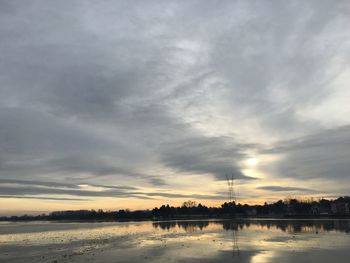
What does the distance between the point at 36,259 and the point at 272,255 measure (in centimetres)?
2324

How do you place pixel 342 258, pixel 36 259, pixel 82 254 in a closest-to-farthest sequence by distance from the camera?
pixel 342 258
pixel 36 259
pixel 82 254

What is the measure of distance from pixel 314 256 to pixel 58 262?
23459mm

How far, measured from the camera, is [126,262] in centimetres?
3162

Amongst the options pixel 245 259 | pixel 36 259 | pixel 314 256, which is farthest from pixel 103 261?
pixel 314 256

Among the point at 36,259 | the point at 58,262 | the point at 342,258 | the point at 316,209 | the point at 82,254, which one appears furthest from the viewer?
the point at 316,209

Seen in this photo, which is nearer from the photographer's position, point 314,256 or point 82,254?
point 314,256

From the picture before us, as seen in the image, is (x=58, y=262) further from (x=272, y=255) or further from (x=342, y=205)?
(x=342, y=205)

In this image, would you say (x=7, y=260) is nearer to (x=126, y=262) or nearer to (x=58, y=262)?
(x=58, y=262)

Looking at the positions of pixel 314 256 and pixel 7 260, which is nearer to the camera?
pixel 314 256

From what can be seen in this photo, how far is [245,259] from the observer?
3125cm

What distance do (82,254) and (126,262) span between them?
330 inches

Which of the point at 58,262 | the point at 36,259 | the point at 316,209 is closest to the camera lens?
the point at 58,262

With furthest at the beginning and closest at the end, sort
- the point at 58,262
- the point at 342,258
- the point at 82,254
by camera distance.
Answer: the point at 82,254 < the point at 58,262 < the point at 342,258

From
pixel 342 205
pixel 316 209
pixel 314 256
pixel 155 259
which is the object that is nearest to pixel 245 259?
pixel 314 256
